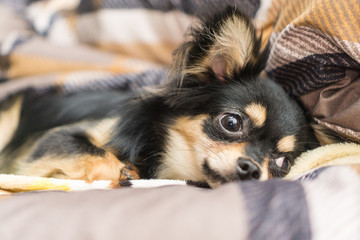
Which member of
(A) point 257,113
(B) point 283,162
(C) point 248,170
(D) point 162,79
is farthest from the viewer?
(D) point 162,79

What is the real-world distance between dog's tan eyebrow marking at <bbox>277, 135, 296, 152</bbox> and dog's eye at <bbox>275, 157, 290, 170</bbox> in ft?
0.18

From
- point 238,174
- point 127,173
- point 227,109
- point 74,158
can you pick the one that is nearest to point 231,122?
point 227,109

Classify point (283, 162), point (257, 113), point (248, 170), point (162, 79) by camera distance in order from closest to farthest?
point (248, 170), point (257, 113), point (283, 162), point (162, 79)

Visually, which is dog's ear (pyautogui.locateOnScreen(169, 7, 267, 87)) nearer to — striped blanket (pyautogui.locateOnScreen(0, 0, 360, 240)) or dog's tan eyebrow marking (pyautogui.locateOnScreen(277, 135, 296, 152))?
striped blanket (pyautogui.locateOnScreen(0, 0, 360, 240))

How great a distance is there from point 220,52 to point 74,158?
878mm

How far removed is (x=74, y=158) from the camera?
1.53m

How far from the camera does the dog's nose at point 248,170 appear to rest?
126 cm

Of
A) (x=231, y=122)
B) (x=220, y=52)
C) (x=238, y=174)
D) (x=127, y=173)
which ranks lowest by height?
(x=127, y=173)

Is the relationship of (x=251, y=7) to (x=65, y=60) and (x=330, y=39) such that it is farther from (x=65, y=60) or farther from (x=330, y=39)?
(x=65, y=60)

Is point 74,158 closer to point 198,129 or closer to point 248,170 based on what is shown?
point 198,129

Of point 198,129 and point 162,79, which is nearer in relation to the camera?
point 198,129

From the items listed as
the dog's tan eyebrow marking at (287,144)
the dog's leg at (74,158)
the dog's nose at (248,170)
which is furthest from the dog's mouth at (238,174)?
the dog's leg at (74,158)

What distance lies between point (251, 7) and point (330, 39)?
0.68 meters

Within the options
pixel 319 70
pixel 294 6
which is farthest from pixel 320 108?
pixel 294 6
